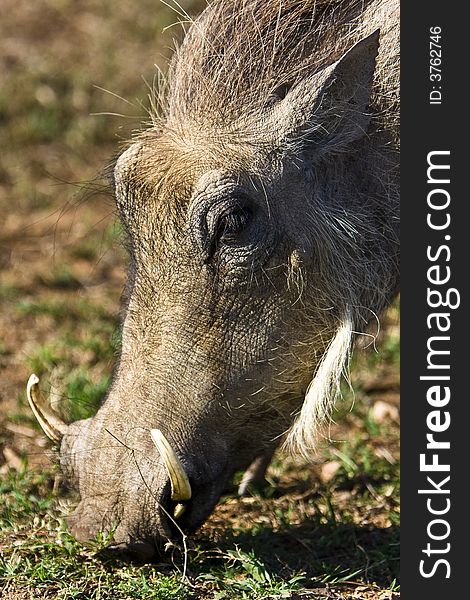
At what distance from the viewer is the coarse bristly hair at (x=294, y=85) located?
3.40 metres

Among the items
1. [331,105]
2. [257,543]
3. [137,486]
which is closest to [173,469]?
[137,486]

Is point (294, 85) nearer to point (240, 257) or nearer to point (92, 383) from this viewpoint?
point (240, 257)

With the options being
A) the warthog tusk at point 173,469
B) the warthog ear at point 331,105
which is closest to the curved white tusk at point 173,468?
the warthog tusk at point 173,469

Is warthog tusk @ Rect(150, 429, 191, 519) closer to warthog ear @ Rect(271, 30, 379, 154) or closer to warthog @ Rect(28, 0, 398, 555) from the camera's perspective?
warthog @ Rect(28, 0, 398, 555)

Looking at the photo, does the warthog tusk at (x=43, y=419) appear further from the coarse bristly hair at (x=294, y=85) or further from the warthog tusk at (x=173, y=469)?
the coarse bristly hair at (x=294, y=85)

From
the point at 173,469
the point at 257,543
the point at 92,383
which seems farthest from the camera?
the point at 92,383

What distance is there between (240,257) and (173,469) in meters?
0.62

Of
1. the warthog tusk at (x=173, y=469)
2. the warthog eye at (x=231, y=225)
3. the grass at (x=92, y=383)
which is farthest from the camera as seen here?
the grass at (x=92, y=383)

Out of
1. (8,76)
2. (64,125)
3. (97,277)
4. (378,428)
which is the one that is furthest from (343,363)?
(8,76)

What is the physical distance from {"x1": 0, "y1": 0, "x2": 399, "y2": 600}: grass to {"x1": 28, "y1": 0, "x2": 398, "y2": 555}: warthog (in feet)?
0.65

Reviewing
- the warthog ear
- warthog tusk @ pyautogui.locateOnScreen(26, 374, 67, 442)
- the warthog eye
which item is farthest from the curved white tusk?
the warthog ear

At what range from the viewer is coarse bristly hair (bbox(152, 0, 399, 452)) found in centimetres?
340

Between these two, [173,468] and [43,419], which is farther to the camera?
[43,419]

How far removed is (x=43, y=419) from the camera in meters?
3.45
